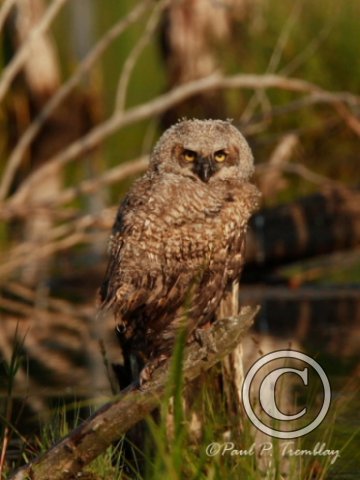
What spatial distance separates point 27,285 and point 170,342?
6182 millimetres

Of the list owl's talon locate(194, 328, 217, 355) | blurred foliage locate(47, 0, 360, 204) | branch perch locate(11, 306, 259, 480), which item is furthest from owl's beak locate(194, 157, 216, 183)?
blurred foliage locate(47, 0, 360, 204)

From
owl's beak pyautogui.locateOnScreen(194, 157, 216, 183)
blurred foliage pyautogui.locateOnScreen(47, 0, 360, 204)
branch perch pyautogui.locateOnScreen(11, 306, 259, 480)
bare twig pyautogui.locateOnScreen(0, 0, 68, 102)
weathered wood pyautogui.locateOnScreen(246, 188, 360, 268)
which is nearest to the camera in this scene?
branch perch pyautogui.locateOnScreen(11, 306, 259, 480)

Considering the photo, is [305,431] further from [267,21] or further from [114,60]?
[114,60]

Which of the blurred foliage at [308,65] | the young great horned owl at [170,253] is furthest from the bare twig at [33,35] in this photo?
the young great horned owl at [170,253]

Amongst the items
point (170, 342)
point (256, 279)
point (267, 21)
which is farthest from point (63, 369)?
point (267, 21)

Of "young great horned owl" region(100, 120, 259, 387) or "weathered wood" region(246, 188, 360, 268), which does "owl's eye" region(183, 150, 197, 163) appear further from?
"weathered wood" region(246, 188, 360, 268)

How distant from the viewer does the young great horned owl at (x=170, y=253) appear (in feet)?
16.4

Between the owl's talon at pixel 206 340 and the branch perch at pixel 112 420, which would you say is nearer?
the branch perch at pixel 112 420

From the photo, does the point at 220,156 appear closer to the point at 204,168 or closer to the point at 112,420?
the point at 204,168

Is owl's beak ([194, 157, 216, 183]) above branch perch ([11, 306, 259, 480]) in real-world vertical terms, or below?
above

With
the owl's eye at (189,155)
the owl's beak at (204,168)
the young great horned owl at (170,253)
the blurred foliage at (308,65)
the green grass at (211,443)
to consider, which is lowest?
the green grass at (211,443)

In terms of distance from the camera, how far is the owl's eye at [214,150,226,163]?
5520mm

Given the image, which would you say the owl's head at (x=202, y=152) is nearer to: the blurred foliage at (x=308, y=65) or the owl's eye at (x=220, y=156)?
the owl's eye at (x=220, y=156)

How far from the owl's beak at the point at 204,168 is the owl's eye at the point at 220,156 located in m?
0.06
